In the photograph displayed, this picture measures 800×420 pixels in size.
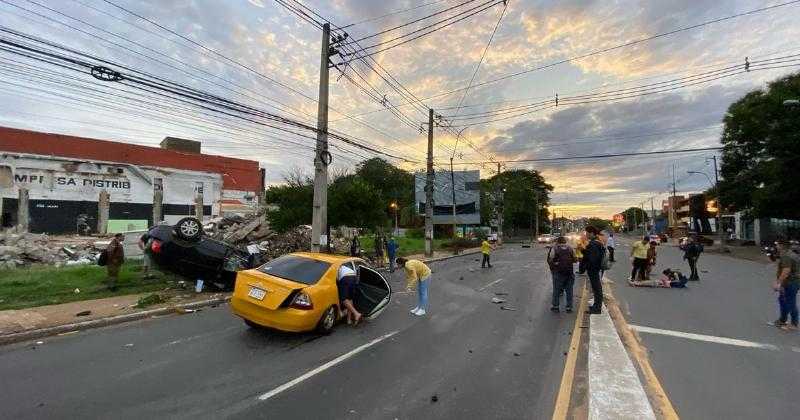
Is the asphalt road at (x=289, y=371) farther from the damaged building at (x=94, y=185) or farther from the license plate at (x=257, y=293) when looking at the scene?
the damaged building at (x=94, y=185)

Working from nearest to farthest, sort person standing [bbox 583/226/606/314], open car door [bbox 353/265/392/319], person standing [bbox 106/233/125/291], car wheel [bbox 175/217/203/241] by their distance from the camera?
open car door [bbox 353/265/392/319], person standing [bbox 583/226/606/314], car wheel [bbox 175/217/203/241], person standing [bbox 106/233/125/291]

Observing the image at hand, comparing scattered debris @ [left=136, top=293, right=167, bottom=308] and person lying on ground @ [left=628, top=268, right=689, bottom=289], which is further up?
person lying on ground @ [left=628, top=268, right=689, bottom=289]

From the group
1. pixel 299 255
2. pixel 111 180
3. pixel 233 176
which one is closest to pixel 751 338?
pixel 299 255

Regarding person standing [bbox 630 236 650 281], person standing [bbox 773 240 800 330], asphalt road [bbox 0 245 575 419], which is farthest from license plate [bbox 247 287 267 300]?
person standing [bbox 630 236 650 281]

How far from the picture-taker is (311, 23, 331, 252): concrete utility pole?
1738cm

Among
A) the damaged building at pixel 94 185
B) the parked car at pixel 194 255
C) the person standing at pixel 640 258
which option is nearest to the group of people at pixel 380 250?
the parked car at pixel 194 255

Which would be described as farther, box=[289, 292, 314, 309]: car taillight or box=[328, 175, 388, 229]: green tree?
box=[328, 175, 388, 229]: green tree

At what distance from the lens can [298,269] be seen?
810 cm

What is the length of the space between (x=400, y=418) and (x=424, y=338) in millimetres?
3403

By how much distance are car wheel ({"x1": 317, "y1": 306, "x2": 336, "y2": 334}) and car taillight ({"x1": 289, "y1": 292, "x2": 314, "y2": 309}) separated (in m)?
0.49

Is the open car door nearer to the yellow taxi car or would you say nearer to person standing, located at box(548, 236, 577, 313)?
the yellow taxi car

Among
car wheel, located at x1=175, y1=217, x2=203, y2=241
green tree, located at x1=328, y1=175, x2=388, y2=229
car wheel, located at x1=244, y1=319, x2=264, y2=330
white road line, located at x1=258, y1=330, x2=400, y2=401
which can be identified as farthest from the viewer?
green tree, located at x1=328, y1=175, x2=388, y2=229

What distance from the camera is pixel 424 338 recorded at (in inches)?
313

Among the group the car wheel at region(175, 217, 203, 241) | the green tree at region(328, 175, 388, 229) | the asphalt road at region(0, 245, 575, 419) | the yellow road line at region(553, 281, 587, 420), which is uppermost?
the green tree at region(328, 175, 388, 229)
